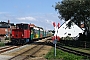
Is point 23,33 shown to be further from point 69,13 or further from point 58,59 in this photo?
point 58,59

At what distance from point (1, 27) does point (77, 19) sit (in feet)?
229

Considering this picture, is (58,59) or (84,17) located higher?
(84,17)

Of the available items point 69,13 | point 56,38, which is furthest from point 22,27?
point 56,38

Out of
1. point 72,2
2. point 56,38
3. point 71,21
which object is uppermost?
point 72,2

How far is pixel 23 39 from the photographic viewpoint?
41281 mm

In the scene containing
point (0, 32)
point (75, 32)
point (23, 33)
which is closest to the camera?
point (23, 33)

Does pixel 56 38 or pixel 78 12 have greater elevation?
pixel 78 12

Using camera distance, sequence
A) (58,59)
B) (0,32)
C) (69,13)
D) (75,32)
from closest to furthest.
A: 1. (58,59)
2. (69,13)
3. (75,32)
4. (0,32)

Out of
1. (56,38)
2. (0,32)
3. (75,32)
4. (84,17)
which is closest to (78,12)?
(84,17)

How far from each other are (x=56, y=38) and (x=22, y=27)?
21.1 m

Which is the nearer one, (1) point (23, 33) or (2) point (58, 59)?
(2) point (58, 59)

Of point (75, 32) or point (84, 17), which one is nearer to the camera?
point (84, 17)

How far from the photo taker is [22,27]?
139 ft

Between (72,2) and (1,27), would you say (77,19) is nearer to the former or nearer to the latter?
(72,2)
